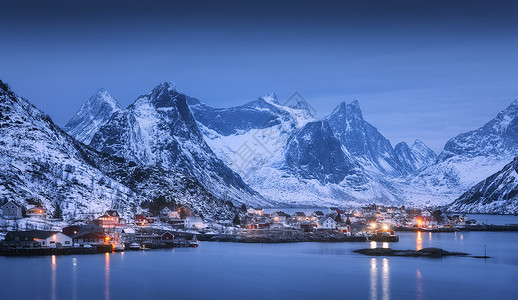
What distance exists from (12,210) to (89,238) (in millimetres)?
20603

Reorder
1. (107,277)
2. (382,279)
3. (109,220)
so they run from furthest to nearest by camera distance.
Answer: (109,220) < (382,279) < (107,277)

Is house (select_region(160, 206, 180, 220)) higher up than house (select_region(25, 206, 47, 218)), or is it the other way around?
house (select_region(25, 206, 47, 218))

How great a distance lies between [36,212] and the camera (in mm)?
145750

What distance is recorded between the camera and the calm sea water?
8581 cm

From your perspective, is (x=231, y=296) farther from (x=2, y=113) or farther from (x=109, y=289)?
(x=2, y=113)

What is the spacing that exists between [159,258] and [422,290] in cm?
5393

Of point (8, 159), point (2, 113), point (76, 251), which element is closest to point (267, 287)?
point (76, 251)

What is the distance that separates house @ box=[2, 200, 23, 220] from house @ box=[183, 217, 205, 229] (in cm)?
5255

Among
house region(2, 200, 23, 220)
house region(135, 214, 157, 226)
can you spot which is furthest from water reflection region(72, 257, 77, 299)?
house region(135, 214, 157, 226)

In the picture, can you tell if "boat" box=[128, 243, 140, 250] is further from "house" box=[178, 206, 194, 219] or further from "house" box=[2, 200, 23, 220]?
"house" box=[178, 206, 194, 219]

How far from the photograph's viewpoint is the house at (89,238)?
132625 millimetres

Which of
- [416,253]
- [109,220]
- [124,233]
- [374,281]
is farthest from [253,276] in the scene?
[109,220]

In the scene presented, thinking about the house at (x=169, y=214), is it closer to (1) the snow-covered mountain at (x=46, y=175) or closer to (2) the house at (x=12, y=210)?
(1) the snow-covered mountain at (x=46, y=175)

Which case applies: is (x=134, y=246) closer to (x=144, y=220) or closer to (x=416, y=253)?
(x=144, y=220)
